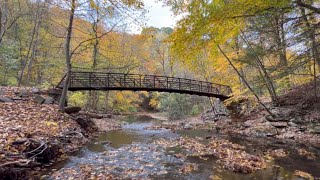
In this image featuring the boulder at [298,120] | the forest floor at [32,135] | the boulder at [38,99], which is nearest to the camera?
the forest floor at [32,135]

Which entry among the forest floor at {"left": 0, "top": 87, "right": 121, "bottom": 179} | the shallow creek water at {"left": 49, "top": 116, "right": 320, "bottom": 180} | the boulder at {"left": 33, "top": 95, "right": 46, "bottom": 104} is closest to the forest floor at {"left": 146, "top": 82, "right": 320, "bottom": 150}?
the shallow creek water at {"left": 49, "top": 116, "right": 320, "bottom": 180}

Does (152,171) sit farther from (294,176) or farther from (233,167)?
(294,176)

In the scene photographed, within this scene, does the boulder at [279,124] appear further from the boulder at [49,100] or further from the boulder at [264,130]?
the boulder at [49,100]

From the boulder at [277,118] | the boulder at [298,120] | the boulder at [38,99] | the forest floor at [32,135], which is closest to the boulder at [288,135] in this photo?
the boulder at [298,120]

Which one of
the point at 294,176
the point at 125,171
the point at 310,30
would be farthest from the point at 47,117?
the point at 310,30

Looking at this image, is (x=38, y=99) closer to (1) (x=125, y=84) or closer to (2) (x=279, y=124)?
(1) (x=125, y=84)

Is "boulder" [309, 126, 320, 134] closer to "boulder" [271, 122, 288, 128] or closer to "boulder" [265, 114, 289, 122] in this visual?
"boulder" [271, 122, 288, 128]

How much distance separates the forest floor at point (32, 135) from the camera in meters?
4.52

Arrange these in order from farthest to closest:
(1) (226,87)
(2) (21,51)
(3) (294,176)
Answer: (1) (226,87), (2) (21,51), (3) (294,176)

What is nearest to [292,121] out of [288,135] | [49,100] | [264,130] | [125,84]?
[288,135]

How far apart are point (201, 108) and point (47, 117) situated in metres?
22.9

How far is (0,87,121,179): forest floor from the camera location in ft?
14.8

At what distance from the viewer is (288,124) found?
11.6 metres

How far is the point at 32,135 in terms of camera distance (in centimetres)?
616
